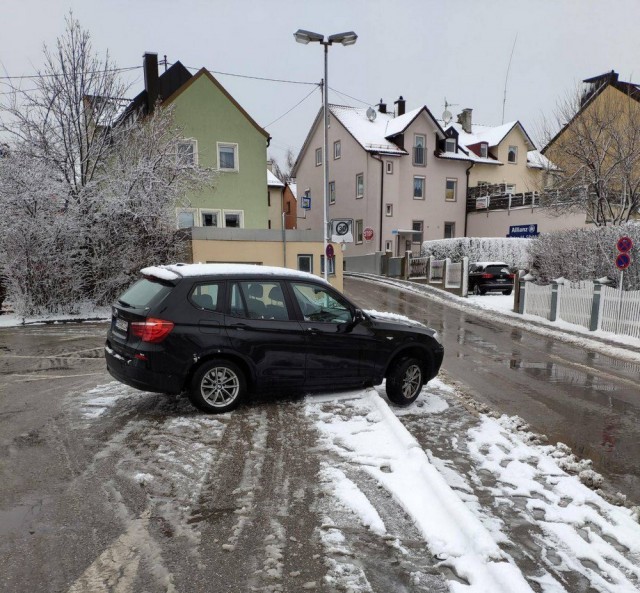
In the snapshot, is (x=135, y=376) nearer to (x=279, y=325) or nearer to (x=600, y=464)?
(x=279, y=325)

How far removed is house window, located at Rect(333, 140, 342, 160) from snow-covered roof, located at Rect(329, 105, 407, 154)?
2021 mm

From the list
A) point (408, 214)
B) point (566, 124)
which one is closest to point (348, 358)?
point (566, 124)

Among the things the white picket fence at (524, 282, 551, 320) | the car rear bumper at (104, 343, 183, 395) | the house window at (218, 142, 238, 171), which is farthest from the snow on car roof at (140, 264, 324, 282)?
the house window at (218, 142, 238, 171)

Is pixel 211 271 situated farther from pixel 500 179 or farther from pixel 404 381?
pixel 500 179

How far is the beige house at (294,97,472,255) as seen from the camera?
116ft

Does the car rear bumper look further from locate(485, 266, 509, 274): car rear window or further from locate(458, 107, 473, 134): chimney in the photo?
locate(458, 107, 473, 134): chimney

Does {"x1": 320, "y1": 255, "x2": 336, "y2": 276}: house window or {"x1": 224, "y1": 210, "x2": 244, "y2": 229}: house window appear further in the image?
{"x1": 224, "y1": 210, "x2": 244, "y2": 229}: house window

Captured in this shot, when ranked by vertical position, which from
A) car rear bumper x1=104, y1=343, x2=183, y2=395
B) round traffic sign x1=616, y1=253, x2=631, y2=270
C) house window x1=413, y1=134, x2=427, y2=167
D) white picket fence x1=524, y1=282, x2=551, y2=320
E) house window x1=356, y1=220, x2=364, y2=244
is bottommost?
white picket fence x1=524, y1=282, x2=551, y2=320

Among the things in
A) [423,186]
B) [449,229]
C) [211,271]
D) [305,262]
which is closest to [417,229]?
[449,229]

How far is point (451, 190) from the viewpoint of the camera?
3844 cm

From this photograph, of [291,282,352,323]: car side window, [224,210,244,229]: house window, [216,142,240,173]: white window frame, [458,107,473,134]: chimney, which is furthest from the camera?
[458,107,473,134]: chimney

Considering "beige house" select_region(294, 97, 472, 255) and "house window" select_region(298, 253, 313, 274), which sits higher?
"beige house" select_region(294, 97, 472, 255)

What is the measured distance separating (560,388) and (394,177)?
2950 cm

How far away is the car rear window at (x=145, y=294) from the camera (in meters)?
5.36
